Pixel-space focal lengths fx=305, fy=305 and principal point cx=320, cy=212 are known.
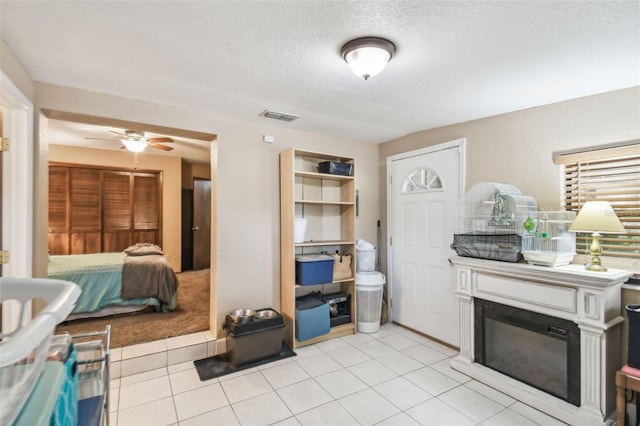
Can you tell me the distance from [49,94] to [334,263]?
9.59 feet

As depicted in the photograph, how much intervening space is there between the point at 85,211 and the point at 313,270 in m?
4.75

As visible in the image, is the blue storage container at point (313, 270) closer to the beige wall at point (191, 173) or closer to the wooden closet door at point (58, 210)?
the beige wall at point (191, 173)

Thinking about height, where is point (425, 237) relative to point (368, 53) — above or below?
below

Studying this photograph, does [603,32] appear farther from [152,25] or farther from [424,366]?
[424,366]

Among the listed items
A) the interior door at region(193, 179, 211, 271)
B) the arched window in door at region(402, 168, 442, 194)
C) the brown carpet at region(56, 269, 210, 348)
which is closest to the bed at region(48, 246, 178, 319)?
the brown carpet at region(56, 269, 210, 348)

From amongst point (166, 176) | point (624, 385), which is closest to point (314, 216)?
point (624, 385)

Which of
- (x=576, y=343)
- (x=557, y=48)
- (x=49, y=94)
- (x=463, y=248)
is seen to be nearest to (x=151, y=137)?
(x=49, y=94)

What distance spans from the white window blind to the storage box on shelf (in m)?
2.01

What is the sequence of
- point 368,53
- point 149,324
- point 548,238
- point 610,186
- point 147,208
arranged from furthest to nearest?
point 147,208
point 149,324
point 548,238
point 610,186
point 368,53

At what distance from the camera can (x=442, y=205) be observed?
3354 millimetres

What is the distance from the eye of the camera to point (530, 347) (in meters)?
2.40

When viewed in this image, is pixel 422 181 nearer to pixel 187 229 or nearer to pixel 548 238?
pixel 548 238

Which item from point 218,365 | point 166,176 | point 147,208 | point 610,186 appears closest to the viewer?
point 610,186

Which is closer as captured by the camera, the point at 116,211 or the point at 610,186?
the point at 610,186
